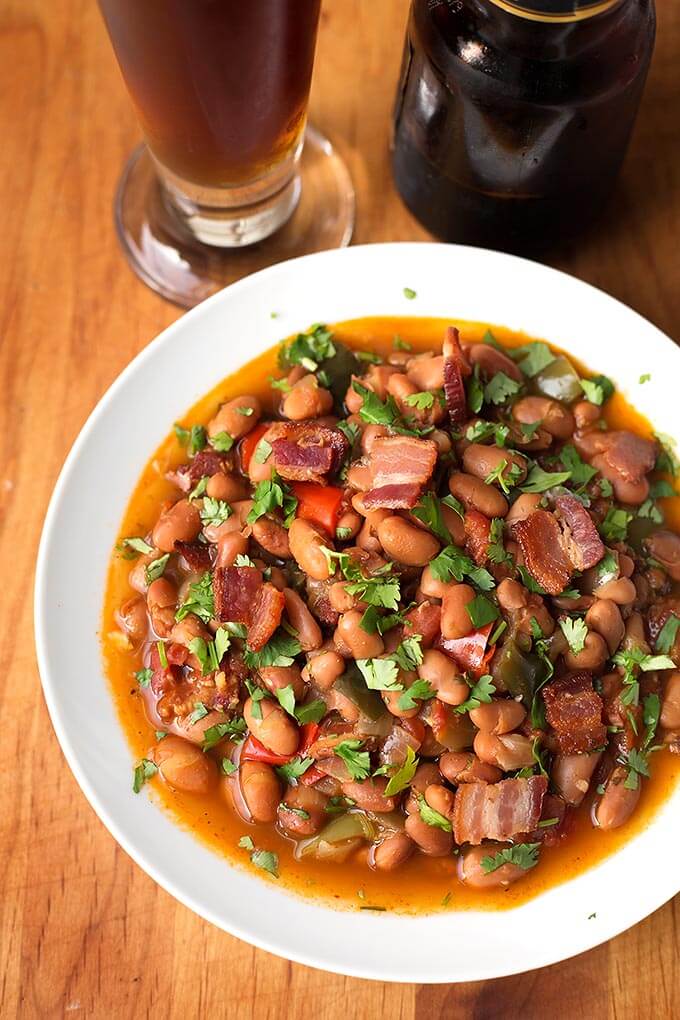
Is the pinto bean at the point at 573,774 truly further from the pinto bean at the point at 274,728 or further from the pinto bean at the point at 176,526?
the pinto bean at the point at 176,526

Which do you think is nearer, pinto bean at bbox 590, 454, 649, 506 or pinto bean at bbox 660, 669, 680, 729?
pinto bean at bbox 660, 669, 680, 729

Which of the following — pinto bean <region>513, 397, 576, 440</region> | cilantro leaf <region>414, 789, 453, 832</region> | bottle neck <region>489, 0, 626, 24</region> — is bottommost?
cilantro leaf <region>414, 789, 453, 832</region>

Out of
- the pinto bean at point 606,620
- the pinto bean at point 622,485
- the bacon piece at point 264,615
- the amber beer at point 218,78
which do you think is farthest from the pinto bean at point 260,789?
the amber beer at point 218,78

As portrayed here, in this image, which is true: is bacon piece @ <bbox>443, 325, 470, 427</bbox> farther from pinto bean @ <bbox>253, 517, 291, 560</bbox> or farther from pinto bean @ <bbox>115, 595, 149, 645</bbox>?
pinto bean @ <bbox>115, 595, 149, 645</bbox>

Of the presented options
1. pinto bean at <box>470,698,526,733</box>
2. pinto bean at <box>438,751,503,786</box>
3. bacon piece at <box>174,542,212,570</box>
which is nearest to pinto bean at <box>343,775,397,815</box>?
pinto bean at <box>438,751,503,786</box>

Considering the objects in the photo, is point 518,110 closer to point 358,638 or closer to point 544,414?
point 544,414

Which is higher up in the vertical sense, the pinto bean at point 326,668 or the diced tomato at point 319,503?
the diced tomato at point 319,503

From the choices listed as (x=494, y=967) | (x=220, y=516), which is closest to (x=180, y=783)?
(x=220, y=516)
